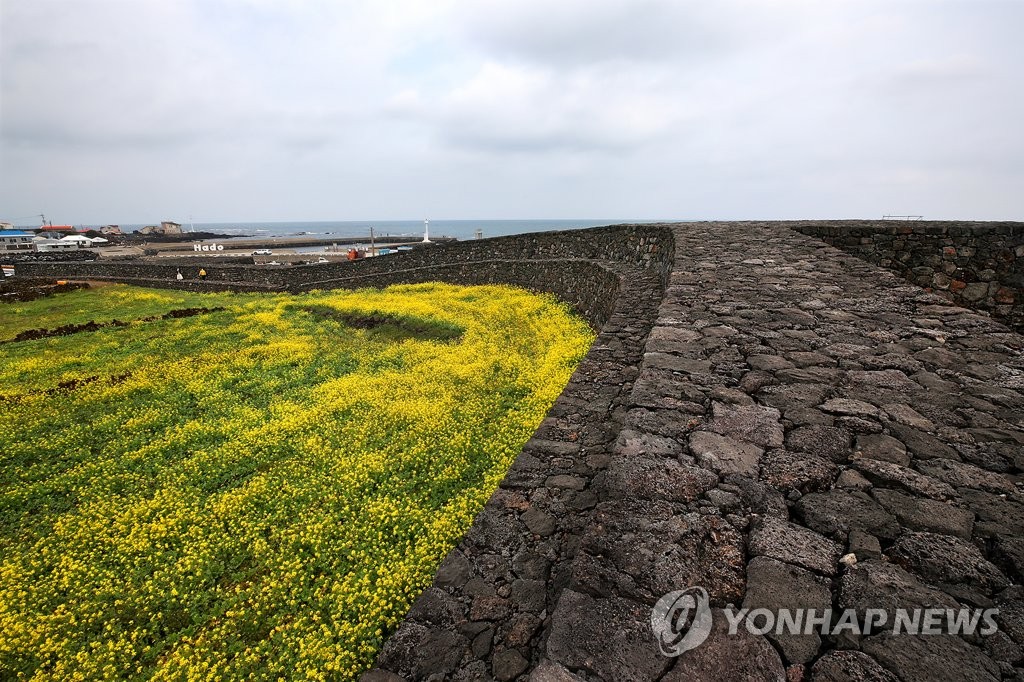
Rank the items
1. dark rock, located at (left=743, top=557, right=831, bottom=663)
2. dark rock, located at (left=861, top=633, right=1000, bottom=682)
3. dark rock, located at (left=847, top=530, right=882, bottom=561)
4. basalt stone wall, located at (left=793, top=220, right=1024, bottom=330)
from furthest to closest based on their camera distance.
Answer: basalt stone wall, located at (left=793, top=220, right=1024, bottom=330), dark rock, located at (left=847, top=530, right=882, bottom=561), dark rock, located at (left=743, top=557, right=831, bottom=663), dark rock, located at (left=861, top=633, right=1000, bottom=682)

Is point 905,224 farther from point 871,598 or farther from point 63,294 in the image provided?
point 63,294

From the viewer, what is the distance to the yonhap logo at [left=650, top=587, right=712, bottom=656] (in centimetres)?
216

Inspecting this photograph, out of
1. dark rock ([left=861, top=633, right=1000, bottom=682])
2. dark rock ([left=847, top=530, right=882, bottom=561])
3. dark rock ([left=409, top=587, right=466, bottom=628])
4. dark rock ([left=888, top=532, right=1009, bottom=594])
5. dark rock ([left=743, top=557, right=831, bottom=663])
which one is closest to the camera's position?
dark rock ([left=861, top=633, right=1000, bottom=682])

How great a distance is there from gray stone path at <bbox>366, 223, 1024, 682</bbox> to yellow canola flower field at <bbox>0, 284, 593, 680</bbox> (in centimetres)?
163

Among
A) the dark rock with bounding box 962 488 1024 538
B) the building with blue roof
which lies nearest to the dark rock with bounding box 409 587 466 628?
the dark rock with bounding box 962 488 1024 538

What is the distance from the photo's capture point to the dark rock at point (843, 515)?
8.39 ft

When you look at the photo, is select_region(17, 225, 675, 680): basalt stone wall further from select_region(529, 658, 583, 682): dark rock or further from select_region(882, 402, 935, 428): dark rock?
select_region(882, 402, 935, 428): dark rock

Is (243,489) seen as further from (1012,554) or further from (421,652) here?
(1012,554)

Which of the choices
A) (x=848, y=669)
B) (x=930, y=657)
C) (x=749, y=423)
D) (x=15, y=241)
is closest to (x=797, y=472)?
(x=749, y=423)

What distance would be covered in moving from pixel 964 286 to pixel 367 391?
13.4 metres

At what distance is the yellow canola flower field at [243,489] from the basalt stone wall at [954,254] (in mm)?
7118

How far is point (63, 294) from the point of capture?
87.2ft

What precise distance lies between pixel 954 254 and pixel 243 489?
1481 centimetres

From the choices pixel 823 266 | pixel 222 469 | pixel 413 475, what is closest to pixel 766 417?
pixel 413 475
